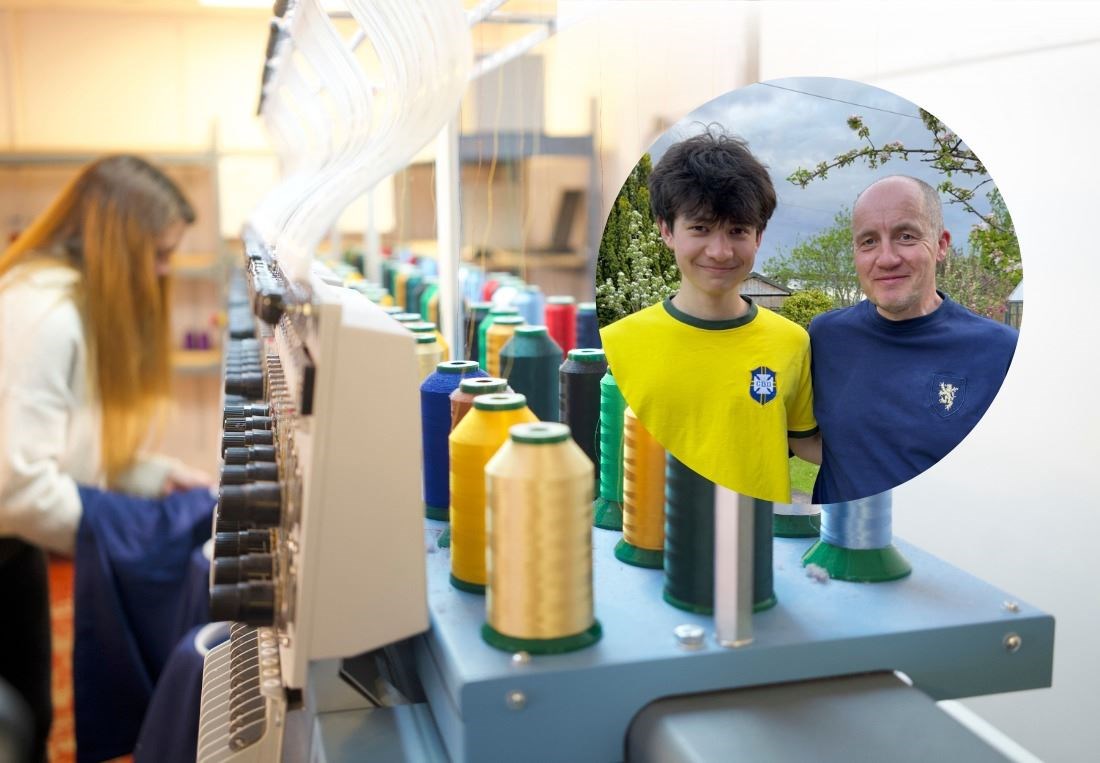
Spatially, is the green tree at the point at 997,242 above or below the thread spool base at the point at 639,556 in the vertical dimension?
above

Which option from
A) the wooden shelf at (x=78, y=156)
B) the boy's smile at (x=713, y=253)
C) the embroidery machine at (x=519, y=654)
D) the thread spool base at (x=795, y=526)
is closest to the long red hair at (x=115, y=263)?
the embroidery machine at (x=519, y=654)

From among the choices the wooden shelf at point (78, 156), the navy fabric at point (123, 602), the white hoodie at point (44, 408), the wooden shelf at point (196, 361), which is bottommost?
the navy fabric at point (123, 602)

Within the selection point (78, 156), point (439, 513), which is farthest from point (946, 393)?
point (78, 156)

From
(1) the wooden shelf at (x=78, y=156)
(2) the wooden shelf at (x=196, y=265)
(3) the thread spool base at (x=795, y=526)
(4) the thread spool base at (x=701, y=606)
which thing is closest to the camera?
(4) the thread spool base at (x=701, y=606)

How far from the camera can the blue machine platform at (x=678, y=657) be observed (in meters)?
0.83

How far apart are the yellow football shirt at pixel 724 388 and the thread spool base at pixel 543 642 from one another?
Answer: 0.56ft

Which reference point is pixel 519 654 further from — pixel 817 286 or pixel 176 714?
pixel 176 714

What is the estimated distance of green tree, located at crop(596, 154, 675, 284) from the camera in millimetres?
836

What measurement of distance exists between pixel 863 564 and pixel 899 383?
0.26 m

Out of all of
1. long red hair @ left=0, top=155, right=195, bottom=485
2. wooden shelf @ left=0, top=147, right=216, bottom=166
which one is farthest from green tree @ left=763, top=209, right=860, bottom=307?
wooden shelf @ left=0, top=147, right=216, bottom=166

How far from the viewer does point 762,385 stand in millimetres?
820

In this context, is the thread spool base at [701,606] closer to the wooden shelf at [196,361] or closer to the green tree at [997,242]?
the green tree at [997,242]

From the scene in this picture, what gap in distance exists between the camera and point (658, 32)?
3.50 ft

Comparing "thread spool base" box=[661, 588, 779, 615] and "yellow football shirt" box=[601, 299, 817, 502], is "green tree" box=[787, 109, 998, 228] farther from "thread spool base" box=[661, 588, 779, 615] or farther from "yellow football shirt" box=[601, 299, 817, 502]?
"thread spool base" box=[661, 588, 779, 615]
